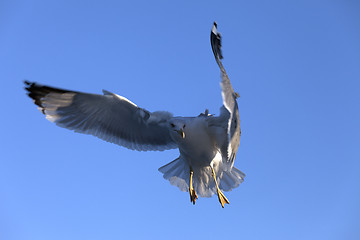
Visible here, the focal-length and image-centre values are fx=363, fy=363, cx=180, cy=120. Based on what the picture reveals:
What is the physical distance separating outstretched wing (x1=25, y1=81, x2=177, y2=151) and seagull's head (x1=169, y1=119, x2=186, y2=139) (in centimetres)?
19

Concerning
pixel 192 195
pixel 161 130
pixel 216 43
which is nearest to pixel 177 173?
pixel 192 195

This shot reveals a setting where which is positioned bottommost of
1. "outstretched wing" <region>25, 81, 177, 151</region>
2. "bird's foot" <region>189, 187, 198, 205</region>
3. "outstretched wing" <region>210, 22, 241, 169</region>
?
"bird's foot" <region>189, 187, 198, 205</region>

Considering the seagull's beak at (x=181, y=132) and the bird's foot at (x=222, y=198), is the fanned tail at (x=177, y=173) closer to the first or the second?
the bird's foot at (x=222, y=198)

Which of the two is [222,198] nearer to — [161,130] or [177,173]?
[177,173]

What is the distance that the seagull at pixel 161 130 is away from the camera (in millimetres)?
4770

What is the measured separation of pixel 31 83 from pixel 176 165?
2481 millimetres

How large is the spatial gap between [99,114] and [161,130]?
38.2 inches

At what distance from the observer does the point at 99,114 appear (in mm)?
5434

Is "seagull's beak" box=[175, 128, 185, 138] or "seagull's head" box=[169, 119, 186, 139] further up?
"seagull's head" box=[169, 119, 186, 139]

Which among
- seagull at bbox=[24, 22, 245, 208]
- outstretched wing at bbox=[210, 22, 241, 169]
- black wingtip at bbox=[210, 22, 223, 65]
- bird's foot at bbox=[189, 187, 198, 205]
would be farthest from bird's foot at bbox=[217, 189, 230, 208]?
black wingtip at bbox=[210, 22, 223, 65]

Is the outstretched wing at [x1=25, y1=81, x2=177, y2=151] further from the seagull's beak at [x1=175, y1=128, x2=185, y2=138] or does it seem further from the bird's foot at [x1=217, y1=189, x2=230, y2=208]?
the bird's foot at [x1=217, y1=189, x2=230, y2=208]

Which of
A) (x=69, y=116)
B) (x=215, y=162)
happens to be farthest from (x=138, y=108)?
(x=215, y=162)

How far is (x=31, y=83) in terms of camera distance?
5.07 m

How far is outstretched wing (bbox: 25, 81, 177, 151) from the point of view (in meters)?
5.19
